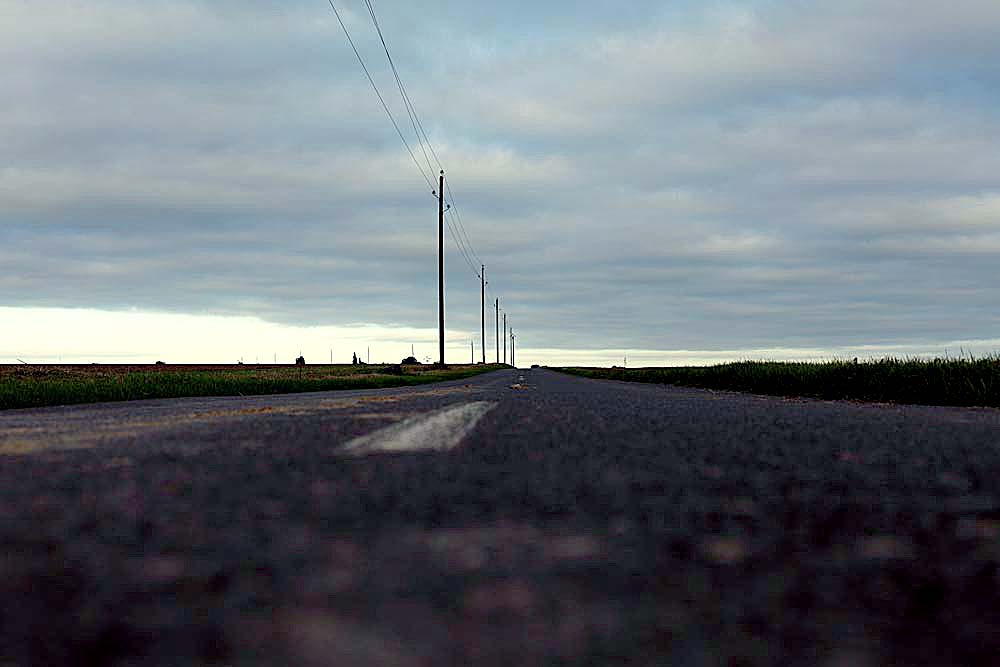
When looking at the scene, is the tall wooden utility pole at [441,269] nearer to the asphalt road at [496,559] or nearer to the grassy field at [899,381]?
the grassy field at [899,381]

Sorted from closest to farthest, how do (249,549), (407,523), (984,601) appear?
1. (984,601)
2. (249,549)
3. (407,523)

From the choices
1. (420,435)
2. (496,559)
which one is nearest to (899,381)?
(420,435)

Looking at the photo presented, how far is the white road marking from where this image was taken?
3.75m

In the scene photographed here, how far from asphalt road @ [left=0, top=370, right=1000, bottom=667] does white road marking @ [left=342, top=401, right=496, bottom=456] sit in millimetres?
211

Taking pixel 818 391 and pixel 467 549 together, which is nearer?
pixel 467 549

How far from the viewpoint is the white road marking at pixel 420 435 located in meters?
3.75

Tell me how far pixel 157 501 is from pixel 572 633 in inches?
58.0

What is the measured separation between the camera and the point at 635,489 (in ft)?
8.57

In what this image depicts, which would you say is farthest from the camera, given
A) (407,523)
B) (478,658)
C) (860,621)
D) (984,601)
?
(407,523)

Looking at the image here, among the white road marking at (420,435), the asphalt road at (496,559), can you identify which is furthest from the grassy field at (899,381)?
the asphalt road at (496,559)

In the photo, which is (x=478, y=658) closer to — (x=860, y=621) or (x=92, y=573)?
(x=860, y=621)

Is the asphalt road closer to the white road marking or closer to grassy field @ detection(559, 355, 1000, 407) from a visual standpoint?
the white road marking

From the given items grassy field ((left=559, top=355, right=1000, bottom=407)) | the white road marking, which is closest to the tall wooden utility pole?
grassy field ((left=559, top=355, right=1000, bottom=407))

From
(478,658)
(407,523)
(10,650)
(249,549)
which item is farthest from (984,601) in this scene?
(10,650)
